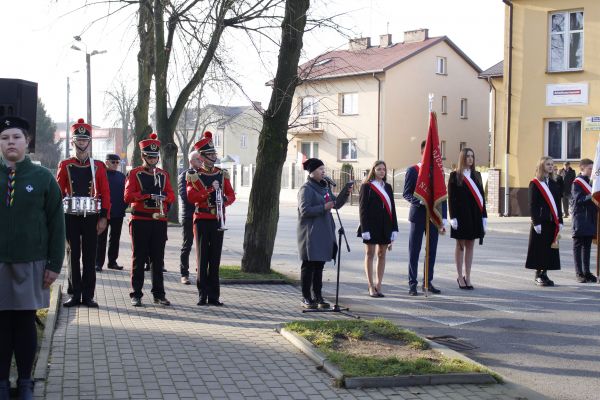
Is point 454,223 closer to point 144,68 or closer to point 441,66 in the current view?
point 144,68

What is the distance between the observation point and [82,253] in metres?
9.96

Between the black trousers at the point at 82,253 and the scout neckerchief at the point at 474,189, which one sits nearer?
the black trousers at the point at 82,253

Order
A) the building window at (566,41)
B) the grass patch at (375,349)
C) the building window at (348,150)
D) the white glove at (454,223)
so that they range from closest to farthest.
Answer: the grass patch at (375,349), the white glove at (454,223), the building window at (566,41), the building window at (348,150)

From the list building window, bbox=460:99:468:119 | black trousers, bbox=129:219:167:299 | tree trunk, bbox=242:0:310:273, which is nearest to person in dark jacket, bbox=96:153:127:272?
tree trunk, bbox=242:0:310:273

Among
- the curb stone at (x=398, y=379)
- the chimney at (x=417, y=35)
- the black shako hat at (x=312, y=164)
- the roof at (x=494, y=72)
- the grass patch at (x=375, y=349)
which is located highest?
the chimney at (x=417, y=35)

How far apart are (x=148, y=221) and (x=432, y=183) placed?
4.06m

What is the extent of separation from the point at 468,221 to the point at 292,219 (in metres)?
19.8

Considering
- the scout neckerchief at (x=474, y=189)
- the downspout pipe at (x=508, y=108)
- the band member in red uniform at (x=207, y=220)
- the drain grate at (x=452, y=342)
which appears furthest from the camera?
the downspout pipe at (x=508, y=108)

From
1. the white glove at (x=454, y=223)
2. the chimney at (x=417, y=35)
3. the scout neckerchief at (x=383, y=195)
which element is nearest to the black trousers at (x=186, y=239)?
the scout neckerchief at (x=383, y=195)

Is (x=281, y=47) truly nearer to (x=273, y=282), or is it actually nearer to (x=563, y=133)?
(x=273, y=282)

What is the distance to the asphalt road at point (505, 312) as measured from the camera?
7.64 m

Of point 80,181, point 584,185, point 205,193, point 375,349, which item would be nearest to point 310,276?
point 205,193

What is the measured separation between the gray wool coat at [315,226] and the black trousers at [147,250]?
6.06 feet

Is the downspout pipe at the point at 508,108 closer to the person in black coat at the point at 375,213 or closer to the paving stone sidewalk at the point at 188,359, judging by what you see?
the person in black coat at the point at 375,213
